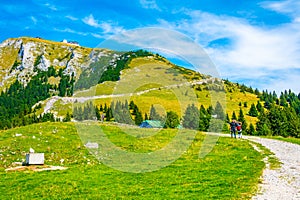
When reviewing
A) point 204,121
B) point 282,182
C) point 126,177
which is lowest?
point 126,177

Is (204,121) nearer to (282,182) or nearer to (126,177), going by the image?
(126,177)

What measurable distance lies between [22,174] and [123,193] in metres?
9.78

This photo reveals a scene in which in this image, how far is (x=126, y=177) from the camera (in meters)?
22.7

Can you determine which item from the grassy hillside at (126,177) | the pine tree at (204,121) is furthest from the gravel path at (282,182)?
the pine tree at (204,121)

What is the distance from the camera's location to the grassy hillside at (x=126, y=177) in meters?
17.6

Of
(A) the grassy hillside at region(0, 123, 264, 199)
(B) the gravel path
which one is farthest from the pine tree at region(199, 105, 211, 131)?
(B) the gravel path

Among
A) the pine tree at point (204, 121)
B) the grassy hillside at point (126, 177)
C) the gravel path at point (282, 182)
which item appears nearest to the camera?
the gravel path at point (282, 182)

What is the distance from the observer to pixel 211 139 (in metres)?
44.4

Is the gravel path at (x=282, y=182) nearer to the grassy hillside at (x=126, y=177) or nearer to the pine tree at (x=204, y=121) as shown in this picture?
the grassy hillside at (x=126, y=177)

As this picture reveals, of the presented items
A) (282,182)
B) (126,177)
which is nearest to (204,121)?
(126,177)

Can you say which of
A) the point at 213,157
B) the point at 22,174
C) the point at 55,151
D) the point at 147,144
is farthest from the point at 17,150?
the point at 213,157

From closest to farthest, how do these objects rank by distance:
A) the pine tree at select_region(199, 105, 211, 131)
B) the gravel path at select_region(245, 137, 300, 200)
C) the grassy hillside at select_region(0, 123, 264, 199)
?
the gravel path at select_region(245, 137, 300, 200) → the grassy hillside at select_region(0, 123, 264, 199) → the pine tree at select_region(199, 105, 211, 131)

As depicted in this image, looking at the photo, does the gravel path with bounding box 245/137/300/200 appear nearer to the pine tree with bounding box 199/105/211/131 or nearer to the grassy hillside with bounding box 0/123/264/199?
the grassy hillside with bounding box 0/123/264/199

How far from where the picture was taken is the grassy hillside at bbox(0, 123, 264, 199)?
1764 cm
